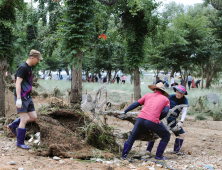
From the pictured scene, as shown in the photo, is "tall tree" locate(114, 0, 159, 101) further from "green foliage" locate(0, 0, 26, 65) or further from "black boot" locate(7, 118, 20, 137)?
"black boot" locate(7, 118, 20, 137)

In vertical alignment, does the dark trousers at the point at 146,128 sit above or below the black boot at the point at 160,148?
above

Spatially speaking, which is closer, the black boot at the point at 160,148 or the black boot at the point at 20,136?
the black boot at the point at 20,136

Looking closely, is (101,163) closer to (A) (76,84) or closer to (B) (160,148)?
(B) (160,148)

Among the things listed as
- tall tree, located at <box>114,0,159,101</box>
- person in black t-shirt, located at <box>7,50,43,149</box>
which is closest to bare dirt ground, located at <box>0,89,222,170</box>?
A: person in black t-shirt, located at <box>7,50,43,149</box>

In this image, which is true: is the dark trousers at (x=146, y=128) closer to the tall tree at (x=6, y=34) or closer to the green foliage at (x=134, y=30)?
the tall tree at (x=6, y=34)

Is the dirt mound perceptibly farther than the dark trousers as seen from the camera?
No

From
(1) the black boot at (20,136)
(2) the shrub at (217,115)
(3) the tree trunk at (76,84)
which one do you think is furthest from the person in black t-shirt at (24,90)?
(2) the shrub at (217,115)

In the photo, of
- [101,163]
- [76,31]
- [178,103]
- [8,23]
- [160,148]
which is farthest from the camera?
[76,31]

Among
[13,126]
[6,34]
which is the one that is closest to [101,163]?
[13,126]

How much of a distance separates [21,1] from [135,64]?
5.58 m

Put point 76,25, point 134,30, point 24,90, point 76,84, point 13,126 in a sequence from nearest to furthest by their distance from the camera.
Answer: point 24,90 < point 13,126 < point 76,25 < point 76,84 < point 134,30

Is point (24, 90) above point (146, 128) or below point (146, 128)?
above

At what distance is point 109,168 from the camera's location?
3367 mm

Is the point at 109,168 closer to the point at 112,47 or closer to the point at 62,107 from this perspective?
the point at 62,107
